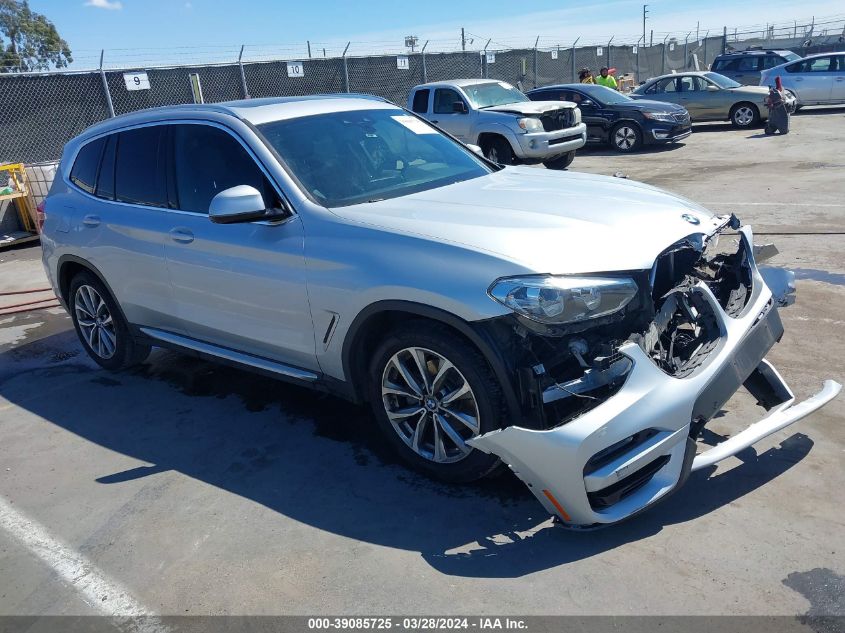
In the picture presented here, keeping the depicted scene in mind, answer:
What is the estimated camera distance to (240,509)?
3.81m

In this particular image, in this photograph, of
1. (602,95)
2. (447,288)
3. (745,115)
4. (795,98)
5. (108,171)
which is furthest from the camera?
(795,98)

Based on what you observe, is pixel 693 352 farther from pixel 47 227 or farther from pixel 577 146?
pixel 577 146

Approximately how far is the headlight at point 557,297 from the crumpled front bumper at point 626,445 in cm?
23

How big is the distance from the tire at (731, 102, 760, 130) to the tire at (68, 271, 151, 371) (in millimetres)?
17687

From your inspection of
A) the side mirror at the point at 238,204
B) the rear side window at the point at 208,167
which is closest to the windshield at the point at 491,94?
the rear side window at the point at 208,167

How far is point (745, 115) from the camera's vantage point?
19078 mm

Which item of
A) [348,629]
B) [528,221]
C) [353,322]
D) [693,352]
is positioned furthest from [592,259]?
[348,629]

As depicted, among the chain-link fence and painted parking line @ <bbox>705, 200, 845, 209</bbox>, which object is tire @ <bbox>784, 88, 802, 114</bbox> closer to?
the chain-link fence

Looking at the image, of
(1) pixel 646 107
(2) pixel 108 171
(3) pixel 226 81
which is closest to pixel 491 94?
(1) pixel 646 107

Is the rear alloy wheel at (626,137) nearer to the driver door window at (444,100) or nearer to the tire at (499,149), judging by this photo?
the tire at (499,149)

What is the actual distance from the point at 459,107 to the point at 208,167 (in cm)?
1093

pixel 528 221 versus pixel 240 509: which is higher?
pixel 528 221

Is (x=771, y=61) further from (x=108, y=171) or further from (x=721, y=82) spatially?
(x=108, y=171)

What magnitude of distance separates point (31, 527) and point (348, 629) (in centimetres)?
198
